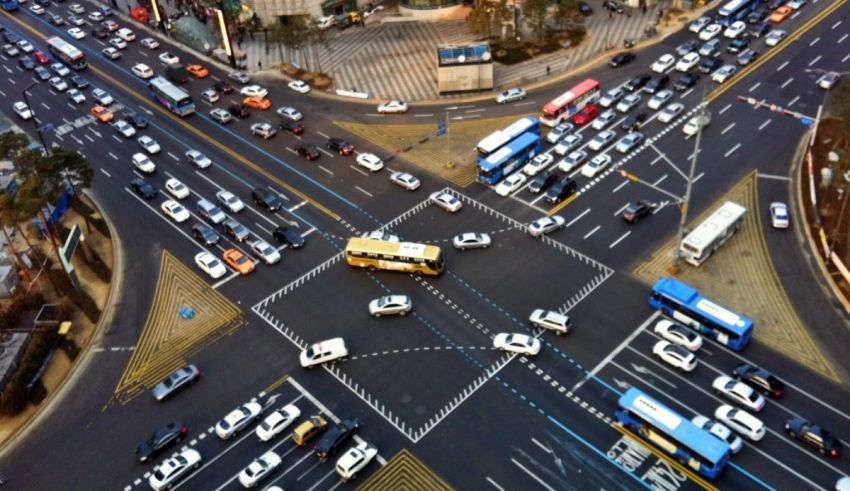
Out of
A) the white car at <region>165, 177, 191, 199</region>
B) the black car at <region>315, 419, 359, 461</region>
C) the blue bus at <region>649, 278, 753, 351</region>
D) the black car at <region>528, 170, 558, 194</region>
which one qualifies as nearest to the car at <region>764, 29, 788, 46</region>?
the black car at <region>528, 170, 558, 194</region>

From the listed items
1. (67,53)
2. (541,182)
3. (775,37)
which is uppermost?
(775,37)

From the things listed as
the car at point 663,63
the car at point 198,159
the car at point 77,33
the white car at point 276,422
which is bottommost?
the white car at point 276,422

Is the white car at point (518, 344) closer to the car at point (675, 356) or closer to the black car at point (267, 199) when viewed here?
the car at point (675, 356)

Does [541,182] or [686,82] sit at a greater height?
[686,82]

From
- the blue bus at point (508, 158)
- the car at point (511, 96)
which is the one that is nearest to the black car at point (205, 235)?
the blue bus at point (508, 158)

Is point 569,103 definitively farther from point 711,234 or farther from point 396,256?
point 396,256

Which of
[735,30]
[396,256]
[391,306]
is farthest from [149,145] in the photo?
[735,30]

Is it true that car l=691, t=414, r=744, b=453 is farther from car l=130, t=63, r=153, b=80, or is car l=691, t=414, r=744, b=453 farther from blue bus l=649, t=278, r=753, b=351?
car l=130, t=63, r=153, b=80
